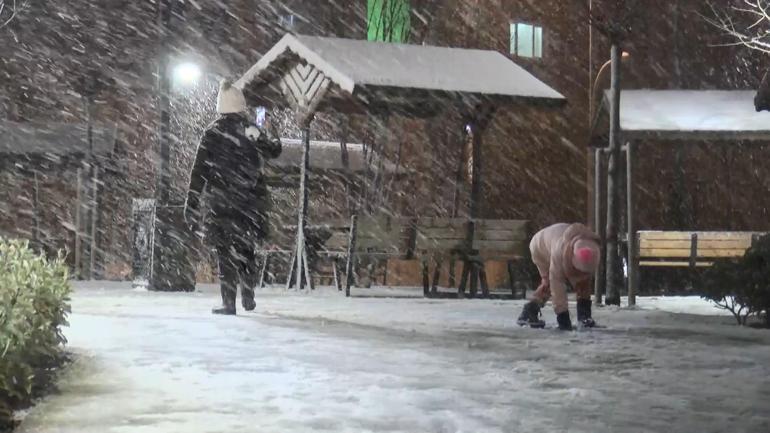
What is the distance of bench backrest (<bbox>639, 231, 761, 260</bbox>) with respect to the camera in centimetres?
1728

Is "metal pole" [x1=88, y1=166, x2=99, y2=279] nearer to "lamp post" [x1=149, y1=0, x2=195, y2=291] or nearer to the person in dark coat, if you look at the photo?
"lamp post" [x1=149, y1=0, x2=195, y2=291]

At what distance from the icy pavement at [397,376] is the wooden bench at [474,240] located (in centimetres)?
397

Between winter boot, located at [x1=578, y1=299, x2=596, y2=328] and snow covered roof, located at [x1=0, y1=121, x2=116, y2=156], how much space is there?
13766 millimetres

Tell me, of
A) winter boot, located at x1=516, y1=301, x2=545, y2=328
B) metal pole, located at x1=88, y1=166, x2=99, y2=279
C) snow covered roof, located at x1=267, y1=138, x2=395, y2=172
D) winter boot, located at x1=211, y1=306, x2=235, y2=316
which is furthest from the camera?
snow covered roof, located at x1=267, y1=138, x2=395, y2=172

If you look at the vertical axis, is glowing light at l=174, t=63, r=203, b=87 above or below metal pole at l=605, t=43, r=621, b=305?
above

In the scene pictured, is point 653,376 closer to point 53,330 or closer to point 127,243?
point 53,330

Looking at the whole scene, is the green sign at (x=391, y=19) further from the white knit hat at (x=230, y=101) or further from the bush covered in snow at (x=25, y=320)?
the bush covered in snow at (x=25, y=320)

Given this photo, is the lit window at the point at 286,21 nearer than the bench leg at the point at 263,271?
No

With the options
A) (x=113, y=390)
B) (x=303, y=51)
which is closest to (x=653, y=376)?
(x=113, y=390)

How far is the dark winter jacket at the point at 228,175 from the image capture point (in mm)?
10414

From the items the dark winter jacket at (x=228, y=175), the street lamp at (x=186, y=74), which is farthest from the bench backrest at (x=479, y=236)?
the street lamp at (x=186, y=74)

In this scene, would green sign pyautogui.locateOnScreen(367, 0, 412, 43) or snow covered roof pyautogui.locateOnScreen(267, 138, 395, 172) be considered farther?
green sign pyautogui.locateOnScreen(367, 0, 412, 43)

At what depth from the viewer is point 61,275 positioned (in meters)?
7.30

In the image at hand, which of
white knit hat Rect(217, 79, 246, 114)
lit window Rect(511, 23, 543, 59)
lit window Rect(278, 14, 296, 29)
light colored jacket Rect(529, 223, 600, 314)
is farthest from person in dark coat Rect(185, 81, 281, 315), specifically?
lit window Rect(278, 14, 296, 29)
